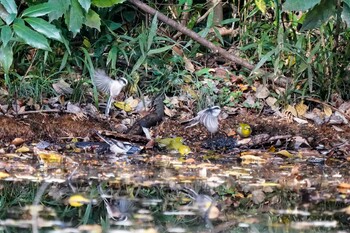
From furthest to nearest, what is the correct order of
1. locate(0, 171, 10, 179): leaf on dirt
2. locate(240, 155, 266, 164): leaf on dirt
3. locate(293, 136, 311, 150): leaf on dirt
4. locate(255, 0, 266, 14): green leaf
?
locate(255, 0, 266, 14): green leaf
locate(293, 136, 311, 150): leaf on dirt
locate(240, 155, 266, 164): leaf on dirt
locate(0, 171, 10, 179): leaf on dirt

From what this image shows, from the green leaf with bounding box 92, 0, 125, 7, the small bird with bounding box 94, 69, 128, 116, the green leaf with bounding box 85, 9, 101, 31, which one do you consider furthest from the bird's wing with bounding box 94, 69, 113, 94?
the green leaf with bounding box 92, 0, 125, 7

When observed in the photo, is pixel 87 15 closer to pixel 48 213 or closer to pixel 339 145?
pixel 339 145

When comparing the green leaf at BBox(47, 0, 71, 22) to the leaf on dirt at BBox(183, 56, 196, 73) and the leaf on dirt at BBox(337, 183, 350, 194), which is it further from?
the leaf on dirt at BBox(337, 183, 350, 194)

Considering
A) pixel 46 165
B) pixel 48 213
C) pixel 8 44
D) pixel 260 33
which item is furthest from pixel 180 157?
pixel 260 33

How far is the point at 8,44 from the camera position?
4250mm

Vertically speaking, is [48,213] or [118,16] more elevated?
[118,16]

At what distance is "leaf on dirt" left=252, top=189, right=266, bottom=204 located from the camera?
2.86 meters

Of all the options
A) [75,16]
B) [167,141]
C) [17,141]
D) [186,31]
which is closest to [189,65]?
[186,31]

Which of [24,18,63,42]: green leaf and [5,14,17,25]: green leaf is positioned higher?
[5,14,17,25]: green leaf

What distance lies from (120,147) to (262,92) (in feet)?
4.47

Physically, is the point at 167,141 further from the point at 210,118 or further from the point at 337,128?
the point at 337,128

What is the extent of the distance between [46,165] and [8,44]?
98cm

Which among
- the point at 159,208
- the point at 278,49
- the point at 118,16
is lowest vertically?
the point at 159,208

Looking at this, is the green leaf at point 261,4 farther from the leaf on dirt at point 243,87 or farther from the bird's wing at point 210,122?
the bird's wing at point 210,122
